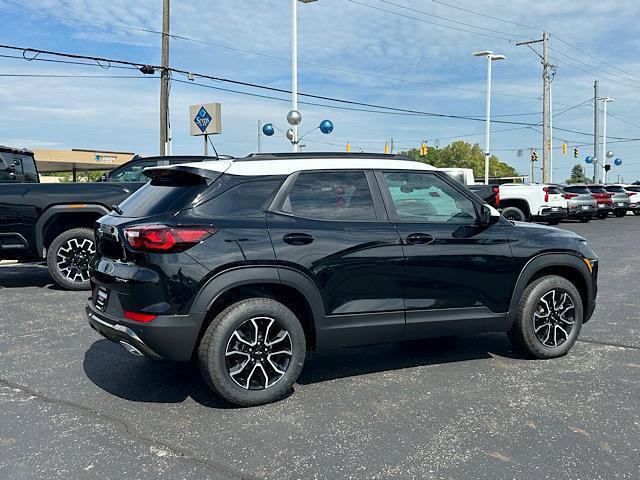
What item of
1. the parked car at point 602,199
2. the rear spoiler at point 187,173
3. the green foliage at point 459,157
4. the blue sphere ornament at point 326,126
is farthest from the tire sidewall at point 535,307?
the green foliage at point 459,157

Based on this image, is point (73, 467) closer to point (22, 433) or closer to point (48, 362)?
point (22, 433)

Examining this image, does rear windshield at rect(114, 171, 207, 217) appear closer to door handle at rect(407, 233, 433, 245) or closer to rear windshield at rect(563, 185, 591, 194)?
door handle at rect(407, 233, 433, 245)

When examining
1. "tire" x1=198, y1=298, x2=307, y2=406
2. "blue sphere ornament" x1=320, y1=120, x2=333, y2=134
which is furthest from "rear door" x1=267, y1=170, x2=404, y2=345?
"blue sphere ornament" x1=320, y1=120, x2=333, y2=134

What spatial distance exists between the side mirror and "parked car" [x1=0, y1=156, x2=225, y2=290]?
17.3ft

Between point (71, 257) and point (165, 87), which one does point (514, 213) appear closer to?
point (165, 87)

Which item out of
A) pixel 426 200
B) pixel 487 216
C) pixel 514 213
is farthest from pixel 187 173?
pixel 514 213

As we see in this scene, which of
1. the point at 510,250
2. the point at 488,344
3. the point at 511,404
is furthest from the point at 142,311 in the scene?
the point at 488,344

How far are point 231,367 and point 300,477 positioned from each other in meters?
1.08

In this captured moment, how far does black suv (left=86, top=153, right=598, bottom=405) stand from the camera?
3.81 metres

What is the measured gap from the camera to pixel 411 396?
422 cm

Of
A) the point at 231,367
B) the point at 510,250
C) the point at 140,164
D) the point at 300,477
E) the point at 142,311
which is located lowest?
the point at 300,477

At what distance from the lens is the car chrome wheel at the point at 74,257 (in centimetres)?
815

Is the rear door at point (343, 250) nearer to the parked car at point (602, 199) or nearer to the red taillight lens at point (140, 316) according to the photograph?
the red taillight lens at point (140, 316)

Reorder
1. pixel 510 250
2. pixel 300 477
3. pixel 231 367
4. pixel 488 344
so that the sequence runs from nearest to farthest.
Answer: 1. pixel 300 477
2. pixel 231 367
3. pixel 510 250
4. pixel 488 344
